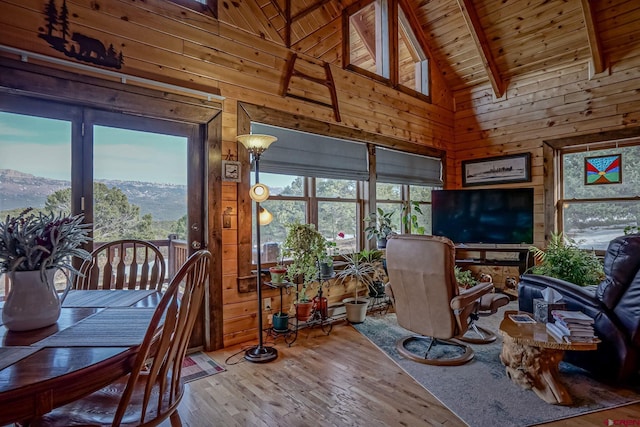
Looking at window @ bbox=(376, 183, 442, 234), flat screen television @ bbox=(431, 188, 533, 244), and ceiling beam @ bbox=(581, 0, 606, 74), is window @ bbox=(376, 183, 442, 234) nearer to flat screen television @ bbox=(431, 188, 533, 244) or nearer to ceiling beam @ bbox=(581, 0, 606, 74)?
flat screen television @ bbox=(431, 188, 533, 244)

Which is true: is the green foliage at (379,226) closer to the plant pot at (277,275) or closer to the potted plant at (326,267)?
the potted plant at (326,267)

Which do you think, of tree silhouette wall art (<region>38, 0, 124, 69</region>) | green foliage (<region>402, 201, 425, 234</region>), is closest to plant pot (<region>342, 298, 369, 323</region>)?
green foliage (<region>402, 201, 425, 234</region>)

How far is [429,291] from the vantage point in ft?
9.05

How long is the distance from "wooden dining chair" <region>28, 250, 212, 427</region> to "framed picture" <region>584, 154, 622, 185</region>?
17.5ft

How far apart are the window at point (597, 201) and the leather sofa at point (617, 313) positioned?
9.30 feet

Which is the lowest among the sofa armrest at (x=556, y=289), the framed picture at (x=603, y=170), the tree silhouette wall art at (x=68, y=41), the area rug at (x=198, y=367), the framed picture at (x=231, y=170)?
the area rug at (x=198, y=367)

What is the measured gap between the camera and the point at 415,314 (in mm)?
2934

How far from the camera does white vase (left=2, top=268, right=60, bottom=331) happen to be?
134 centimetres

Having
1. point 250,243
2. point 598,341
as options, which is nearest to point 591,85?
point 598,341

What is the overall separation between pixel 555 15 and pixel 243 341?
5439 millimetres

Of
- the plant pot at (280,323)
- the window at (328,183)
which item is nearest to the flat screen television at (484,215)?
the window at (328,183)

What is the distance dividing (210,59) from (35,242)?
2403 millimetres

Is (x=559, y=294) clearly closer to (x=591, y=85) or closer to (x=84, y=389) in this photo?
(x=84, y=389)

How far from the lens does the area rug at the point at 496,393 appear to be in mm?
2164
